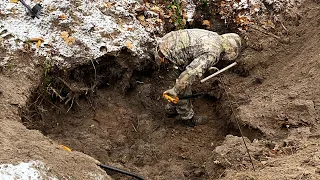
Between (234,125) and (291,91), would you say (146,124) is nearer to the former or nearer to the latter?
(234,125)

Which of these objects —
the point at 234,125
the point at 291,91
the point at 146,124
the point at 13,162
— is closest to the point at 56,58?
the point at 146,124

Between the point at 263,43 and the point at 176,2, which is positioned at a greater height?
the point at 176,2

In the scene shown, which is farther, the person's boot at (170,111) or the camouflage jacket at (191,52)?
the person's boot at (170,111)

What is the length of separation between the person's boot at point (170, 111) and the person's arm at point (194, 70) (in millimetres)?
670

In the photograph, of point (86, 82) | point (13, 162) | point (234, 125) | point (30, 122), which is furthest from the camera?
point (86, 82)

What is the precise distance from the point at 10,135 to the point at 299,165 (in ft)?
8.69

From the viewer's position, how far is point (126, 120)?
206 inches

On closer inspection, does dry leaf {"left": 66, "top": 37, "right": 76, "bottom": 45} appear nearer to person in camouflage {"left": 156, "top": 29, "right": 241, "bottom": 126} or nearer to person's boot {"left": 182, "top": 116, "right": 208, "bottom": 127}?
person in camouflage {"left": 156, "top": 29, "right": 241, "bottom": 126}

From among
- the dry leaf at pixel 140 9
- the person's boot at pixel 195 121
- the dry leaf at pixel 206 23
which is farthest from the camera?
the dry leaf at pixel 206 23

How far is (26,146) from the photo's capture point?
3598 millimetres

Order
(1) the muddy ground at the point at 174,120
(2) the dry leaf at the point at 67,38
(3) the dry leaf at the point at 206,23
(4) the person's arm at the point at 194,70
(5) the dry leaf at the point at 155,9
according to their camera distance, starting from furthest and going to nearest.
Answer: (3) the dry leaf at the point at 206,23
(5) the dry leaf at the point at 155,9
(2) the dry leaf at the point at 67,38
(4) the person's arm at the point at 194,70
(1) the muddy ground at the point at 174,120

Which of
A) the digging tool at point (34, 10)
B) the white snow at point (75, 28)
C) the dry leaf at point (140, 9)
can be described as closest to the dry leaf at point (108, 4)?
the white snow at point (75, 28)

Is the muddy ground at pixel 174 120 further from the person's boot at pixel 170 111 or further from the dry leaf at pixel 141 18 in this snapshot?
the dry leaf at pixel 141 18

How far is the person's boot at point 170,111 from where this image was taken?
5371 millimetres
